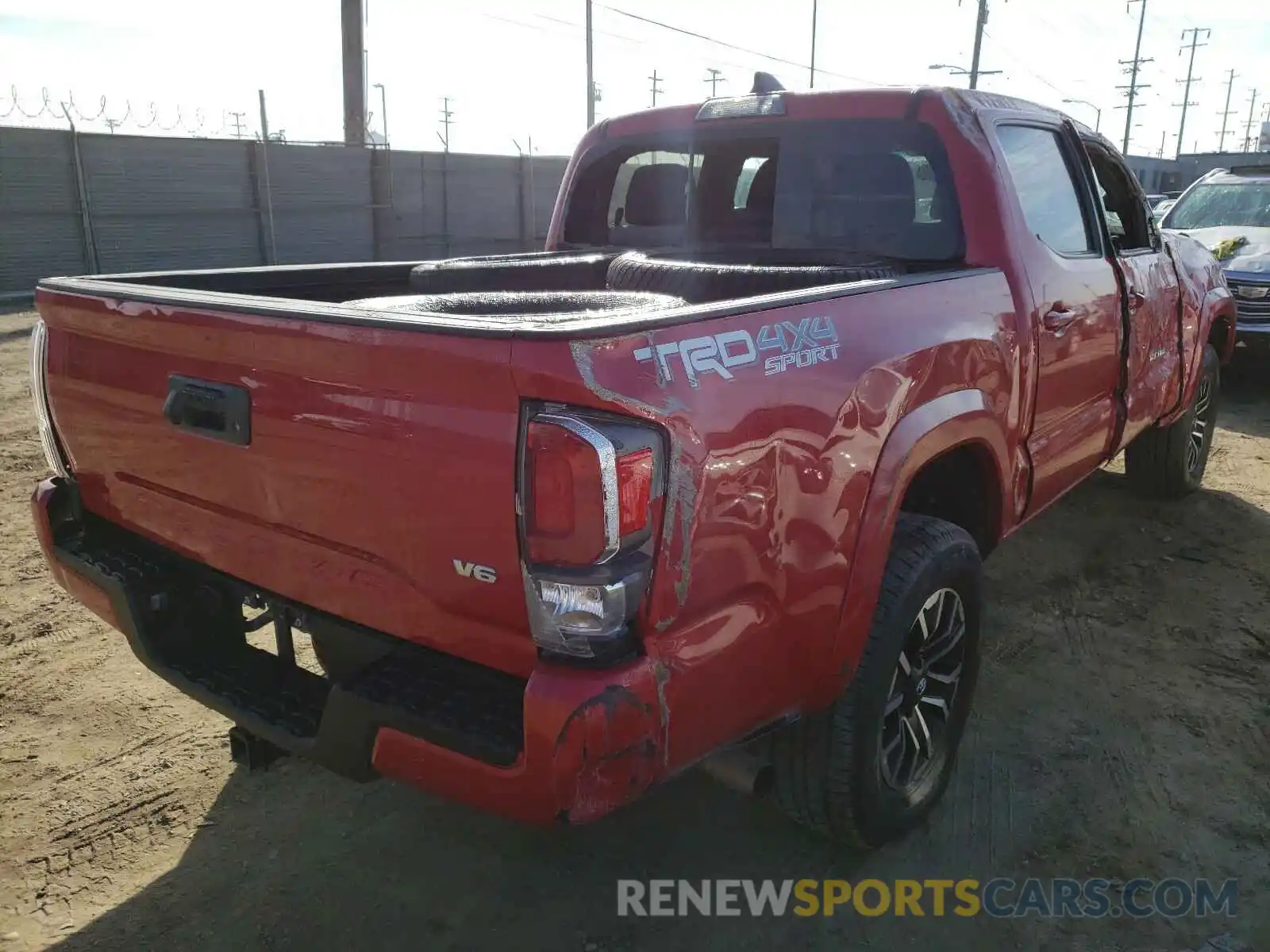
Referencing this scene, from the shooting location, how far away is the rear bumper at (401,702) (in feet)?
5.67

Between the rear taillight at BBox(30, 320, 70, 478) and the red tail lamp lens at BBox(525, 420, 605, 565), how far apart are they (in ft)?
5.75

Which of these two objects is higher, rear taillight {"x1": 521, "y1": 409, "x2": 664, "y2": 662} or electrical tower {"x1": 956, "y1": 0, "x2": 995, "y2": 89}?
electrical tower {"x1": 956, "y1": 0, "x2": 995, "y2": 89}

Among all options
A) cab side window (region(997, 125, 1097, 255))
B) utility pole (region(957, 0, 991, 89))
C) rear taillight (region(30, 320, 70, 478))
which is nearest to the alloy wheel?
cab side window (region(997, 125, 1097, 255))

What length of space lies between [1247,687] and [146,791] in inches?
151

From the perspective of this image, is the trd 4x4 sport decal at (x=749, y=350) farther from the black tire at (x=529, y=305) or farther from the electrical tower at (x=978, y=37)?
the electrical tower at (x=978, y=37)

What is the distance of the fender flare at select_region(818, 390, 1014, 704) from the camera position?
224 centimetres

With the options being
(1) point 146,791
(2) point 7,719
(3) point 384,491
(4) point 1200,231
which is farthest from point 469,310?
(4) point 1200,231

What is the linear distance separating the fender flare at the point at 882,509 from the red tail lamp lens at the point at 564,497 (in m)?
0.77

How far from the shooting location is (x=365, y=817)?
9.36 ft

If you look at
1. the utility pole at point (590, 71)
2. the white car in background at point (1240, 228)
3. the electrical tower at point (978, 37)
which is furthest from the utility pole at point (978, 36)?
the white car in background at point (1240, 228)

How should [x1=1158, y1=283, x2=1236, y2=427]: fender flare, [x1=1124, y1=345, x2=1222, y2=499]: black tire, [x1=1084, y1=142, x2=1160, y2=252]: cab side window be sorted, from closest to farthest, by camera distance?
[x1=1084, y1=142, x2=1160, y2=252]: cab side window
[x1=1158, y1=283, x2=1236, y2=427]: fender flare
[x1=1124, y1=345, x2=1222, y2=499]: black tire

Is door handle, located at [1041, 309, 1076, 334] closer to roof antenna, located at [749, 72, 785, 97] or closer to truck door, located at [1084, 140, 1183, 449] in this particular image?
truck door, located at [1084, 140, 1183, 449]

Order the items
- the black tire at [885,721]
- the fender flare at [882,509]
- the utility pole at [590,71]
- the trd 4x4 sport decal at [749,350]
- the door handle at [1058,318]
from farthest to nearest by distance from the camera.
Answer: the utility pole at [590,71] → the door handle at [1058,318] → the black tire at [885,721] → the fender flare at [882,509] → the trd 4x4 sport decal at [749,350]

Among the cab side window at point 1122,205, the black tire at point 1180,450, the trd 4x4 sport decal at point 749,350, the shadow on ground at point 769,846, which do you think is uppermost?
the cab side window at point 1122,205
